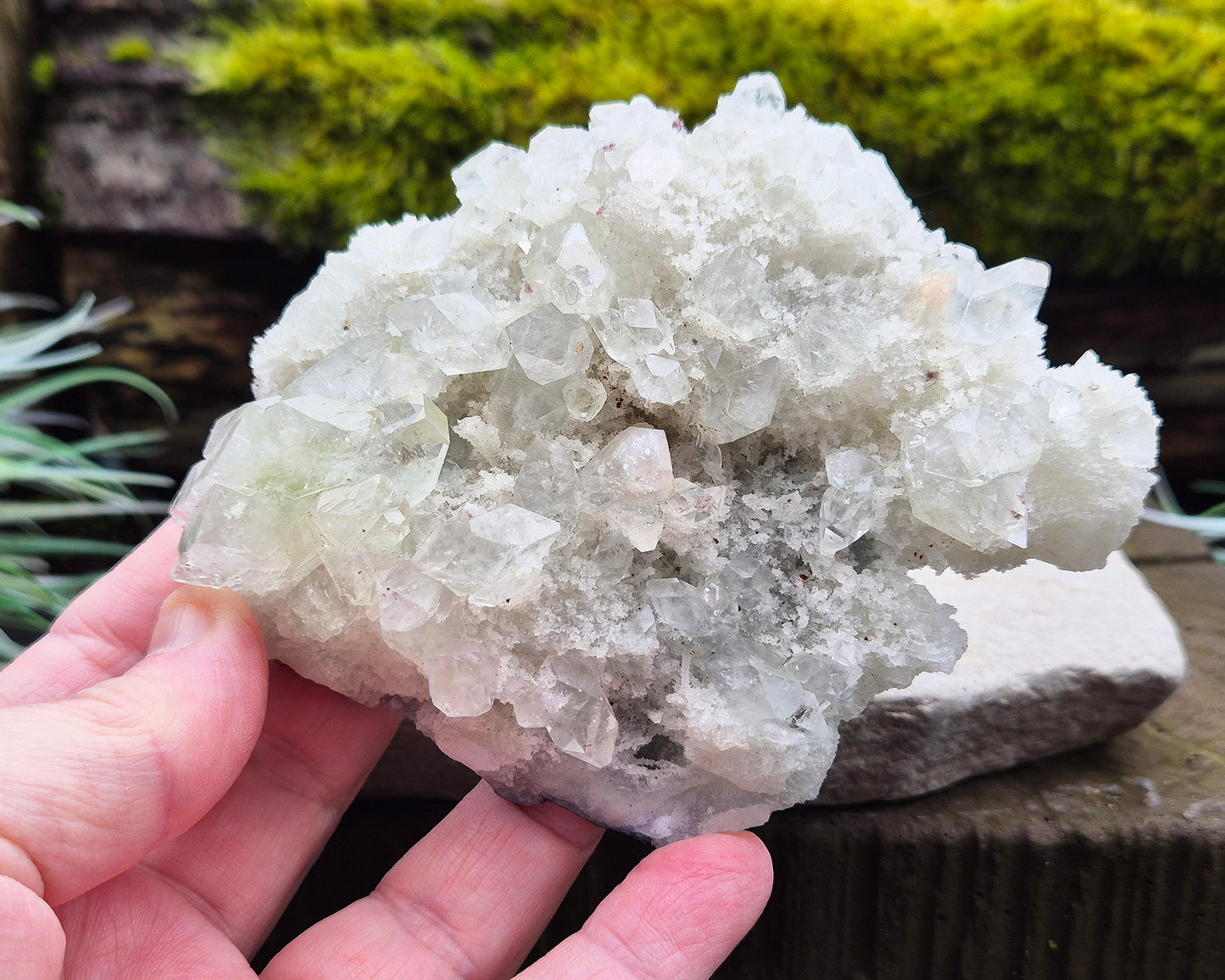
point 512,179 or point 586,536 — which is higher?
point 512,179

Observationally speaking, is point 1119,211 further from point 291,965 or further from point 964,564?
point 291,965

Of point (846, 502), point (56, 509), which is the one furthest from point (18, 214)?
point (846, 502)

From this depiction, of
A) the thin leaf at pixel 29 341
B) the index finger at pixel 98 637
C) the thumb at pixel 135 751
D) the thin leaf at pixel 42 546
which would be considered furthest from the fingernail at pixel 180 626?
the thin leaf at pixel 29 341

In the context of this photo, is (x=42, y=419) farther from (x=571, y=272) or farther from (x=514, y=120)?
(x=571, y=272)

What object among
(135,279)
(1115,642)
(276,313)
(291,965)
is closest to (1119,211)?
(1115,642)

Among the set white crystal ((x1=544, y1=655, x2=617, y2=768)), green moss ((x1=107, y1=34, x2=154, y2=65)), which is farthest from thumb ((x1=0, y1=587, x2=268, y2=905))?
green moss ((x1=107, y1=34, x2=154, y2=65))
